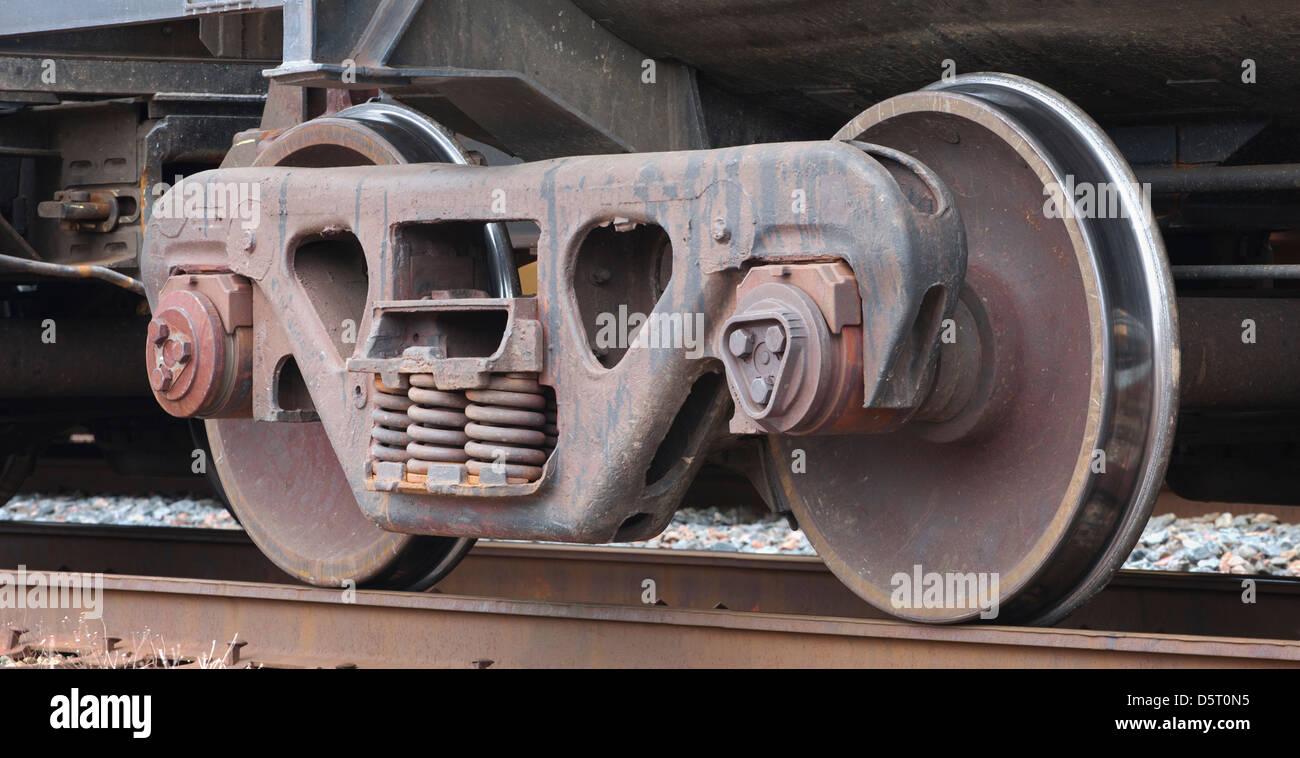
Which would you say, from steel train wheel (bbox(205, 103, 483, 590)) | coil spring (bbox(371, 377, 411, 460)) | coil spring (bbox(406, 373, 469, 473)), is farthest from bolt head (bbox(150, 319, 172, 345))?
coil spring (bbox(406, 373, 469, 473))

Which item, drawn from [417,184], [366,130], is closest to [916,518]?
[417,184]

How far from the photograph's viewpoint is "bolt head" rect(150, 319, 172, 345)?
157 inches

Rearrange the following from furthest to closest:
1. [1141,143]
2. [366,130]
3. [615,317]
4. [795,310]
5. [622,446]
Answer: [366,130], [1141,143], [615,317], [622,446], [795,310]

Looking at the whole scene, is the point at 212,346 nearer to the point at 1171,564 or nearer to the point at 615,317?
the point at 615,317

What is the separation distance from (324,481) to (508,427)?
1.20 meters

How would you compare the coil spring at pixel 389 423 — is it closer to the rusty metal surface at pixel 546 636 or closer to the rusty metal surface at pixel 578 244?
the rusty metal surface at pixel 578 244

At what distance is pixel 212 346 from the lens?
3908mm

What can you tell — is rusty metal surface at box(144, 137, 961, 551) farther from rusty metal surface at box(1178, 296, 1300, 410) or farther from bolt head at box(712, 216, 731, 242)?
rusty metal surface at box(1178, 296, 1300, 410)

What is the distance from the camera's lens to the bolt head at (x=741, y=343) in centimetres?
304

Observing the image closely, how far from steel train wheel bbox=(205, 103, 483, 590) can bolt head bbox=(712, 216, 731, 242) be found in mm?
917

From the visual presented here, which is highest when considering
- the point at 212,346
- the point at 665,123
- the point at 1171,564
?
the point at 665,123

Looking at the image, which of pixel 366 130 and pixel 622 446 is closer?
pixel 622 446

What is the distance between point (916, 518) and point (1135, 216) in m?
0.83

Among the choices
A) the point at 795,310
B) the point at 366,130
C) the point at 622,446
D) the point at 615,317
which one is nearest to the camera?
the point at 795,310
